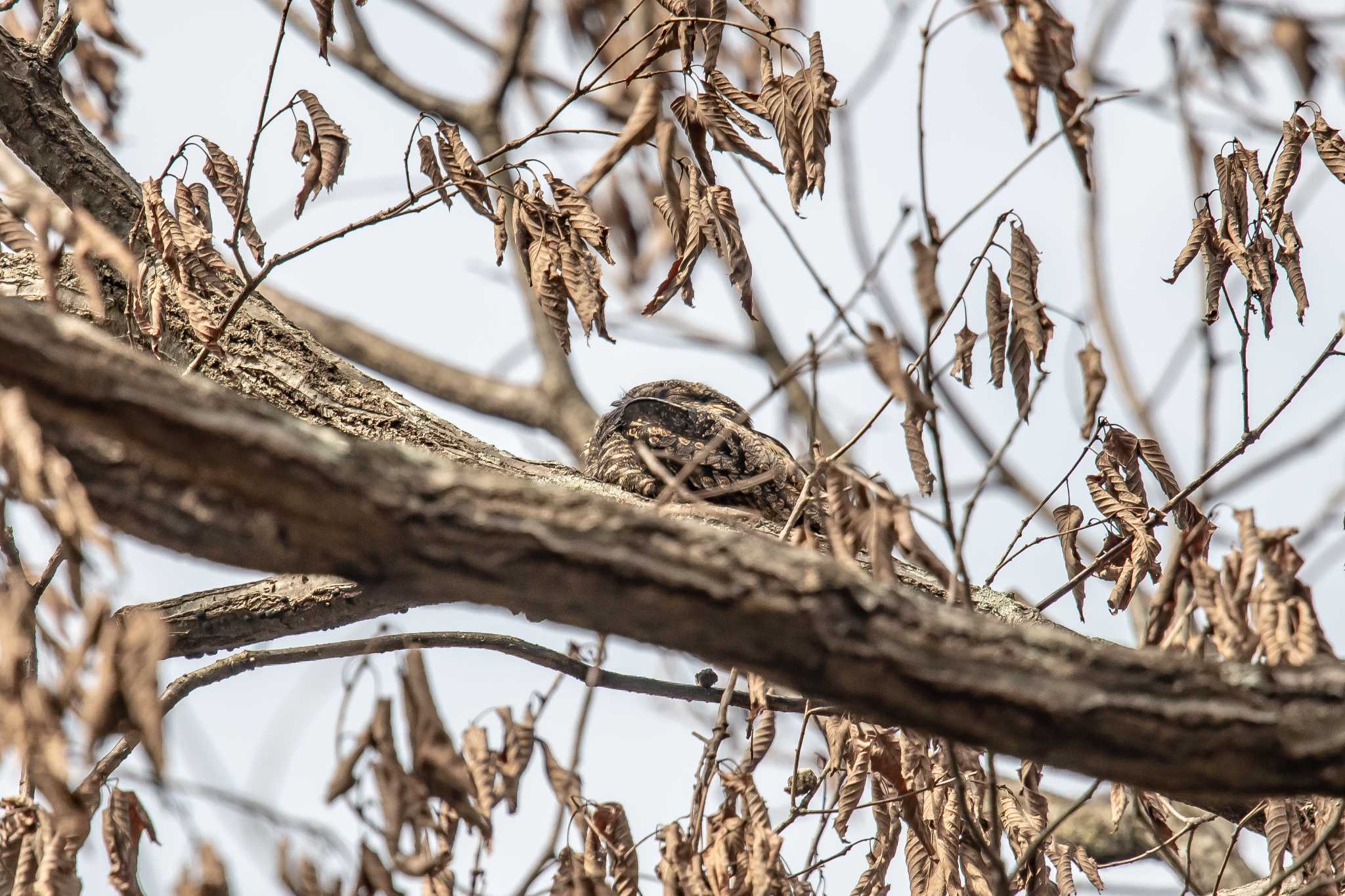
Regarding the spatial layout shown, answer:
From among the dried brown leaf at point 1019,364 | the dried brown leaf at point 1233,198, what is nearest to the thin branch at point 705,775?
the dried brown leaf at point 1019,364

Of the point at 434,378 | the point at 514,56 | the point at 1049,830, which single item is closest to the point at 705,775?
the point at 1049,830

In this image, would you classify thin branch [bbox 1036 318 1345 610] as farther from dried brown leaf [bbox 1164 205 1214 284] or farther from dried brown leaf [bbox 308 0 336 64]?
dried brown leaf [bbox 308 0 336 64]

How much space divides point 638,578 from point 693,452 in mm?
3309

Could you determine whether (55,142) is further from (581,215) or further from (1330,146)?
(1330,146)

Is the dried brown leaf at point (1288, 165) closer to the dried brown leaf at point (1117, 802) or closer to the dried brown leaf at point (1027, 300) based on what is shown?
the dried brown leaf at point (1027, 300)

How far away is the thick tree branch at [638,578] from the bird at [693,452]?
91.4 inches

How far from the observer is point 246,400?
182cm

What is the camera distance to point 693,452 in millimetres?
5148

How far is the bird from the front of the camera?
4820 mm

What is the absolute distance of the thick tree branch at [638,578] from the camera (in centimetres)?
175

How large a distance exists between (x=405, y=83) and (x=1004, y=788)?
309 inches

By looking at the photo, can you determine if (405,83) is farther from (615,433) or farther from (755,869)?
(755,869)

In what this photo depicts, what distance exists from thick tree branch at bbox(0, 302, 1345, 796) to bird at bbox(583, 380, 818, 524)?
2.32 m

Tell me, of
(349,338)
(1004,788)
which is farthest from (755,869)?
(349,338)
